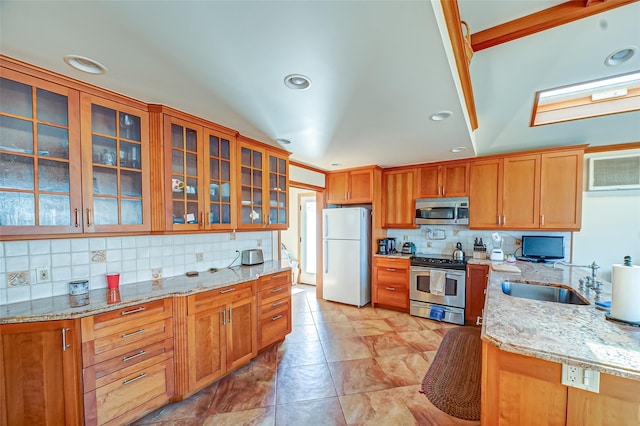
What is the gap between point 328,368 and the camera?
2414 millimetres

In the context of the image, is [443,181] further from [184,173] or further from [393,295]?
[184,173]

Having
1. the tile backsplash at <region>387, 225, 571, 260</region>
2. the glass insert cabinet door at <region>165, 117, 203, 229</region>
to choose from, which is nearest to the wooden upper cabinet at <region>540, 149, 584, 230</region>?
the tile backsplash at <region>387, 225, 571, 260</region>

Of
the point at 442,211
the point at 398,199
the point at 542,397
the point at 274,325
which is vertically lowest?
the point at 274,325

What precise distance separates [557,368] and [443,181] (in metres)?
3.12

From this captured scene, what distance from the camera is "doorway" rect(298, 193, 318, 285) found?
545cm

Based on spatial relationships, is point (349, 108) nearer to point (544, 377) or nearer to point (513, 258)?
point (544, 377)

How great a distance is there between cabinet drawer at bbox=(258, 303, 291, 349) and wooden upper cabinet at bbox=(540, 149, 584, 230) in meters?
3.48

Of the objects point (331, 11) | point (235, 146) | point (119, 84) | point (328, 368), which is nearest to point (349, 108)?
point (331, 11)

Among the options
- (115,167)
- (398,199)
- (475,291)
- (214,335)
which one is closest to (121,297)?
(214,335)

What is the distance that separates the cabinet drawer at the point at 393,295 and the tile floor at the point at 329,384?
51cm

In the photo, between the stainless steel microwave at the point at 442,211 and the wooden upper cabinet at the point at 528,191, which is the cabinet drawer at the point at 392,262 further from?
the wooden upper cabinet at the point at 528,191

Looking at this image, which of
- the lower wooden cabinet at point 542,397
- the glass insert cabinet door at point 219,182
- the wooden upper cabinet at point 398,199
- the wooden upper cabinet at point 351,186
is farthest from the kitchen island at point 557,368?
the wooden upper cabinet at point 351,186

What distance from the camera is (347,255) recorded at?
4113 mm

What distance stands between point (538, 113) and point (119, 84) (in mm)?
4204
